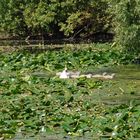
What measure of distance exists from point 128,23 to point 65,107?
435 inches

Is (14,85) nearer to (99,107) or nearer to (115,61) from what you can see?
(99,107)

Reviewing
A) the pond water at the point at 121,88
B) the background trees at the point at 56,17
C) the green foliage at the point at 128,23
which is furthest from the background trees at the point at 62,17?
the pond water at the point at 121,88

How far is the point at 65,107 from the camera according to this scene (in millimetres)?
11320

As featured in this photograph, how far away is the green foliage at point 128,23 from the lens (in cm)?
2138

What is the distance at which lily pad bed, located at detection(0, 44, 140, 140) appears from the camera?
900 centimetres

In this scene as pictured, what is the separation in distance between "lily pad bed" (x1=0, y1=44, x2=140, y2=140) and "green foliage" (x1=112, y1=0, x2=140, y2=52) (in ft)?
10.3

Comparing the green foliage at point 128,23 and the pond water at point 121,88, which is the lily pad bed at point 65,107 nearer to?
the pond water at point 121,88

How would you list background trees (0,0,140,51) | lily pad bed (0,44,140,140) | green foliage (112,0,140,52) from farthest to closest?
background trees (0,0,140,51) < green foliage (112,0,140,52) < lily pad bed (0,44,140,140)

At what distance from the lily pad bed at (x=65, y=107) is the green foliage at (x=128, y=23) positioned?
315cm

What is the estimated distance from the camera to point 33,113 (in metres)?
10.5

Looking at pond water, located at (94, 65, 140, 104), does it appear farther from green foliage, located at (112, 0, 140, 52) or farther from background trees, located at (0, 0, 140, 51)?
background trees, located at (0, 0, 140, 51)

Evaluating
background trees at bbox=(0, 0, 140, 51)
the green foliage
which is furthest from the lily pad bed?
background trees at bbox=(0, 0, 140, 51)

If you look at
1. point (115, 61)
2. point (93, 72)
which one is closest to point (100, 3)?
point (115, 61)

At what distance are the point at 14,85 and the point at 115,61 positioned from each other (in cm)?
720
